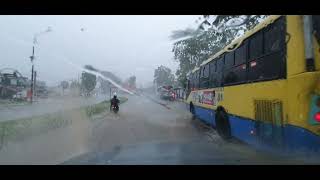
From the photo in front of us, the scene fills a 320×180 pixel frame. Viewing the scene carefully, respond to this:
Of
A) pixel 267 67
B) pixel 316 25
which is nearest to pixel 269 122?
pixel 267 67

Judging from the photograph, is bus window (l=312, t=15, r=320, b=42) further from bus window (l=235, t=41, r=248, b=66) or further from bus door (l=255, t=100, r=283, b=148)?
bus window (l=235, t=41, r=248, b=66)

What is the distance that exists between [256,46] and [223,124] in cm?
356

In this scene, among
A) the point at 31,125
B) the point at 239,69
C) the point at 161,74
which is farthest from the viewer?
the point at 161,74

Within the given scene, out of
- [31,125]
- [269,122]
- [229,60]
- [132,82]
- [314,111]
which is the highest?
[229,60]

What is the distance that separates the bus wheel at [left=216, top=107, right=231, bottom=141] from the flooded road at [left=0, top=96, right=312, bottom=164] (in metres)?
0.22

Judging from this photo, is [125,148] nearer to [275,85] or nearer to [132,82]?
[275,85]

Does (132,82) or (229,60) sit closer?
(229,60)

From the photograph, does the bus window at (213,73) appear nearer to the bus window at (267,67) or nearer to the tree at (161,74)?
the tree at (161,74)

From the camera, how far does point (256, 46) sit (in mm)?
8492

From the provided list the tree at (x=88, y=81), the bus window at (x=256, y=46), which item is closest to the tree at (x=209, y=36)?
the bus window at (x=256, y=46)

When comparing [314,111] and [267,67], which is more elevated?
[267,67]

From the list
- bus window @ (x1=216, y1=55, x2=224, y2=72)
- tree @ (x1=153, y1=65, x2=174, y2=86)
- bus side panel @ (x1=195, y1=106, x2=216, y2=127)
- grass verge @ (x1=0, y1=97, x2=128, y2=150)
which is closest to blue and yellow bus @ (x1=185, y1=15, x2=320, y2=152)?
bus window @ (x1=216, y1=55, x2=224, y2=72)

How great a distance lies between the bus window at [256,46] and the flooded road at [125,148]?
5.91 feet
